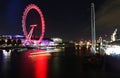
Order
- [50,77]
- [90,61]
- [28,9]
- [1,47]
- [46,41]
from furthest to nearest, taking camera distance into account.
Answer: [46,41] → [1,47] → [28,9] → [90,61] → [50,77]

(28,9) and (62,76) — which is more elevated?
(28,9)

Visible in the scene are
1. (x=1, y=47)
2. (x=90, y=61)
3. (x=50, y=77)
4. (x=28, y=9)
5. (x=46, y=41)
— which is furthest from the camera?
(x=46, y=41)

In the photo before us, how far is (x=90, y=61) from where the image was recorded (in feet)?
158

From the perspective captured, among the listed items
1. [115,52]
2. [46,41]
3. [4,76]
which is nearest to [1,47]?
[46,41]

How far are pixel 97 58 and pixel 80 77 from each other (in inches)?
528

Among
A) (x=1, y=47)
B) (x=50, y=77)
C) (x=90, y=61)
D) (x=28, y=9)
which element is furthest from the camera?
(x=1, y=47)

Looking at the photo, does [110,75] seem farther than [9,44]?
No

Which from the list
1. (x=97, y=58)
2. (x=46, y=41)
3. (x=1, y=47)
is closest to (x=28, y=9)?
(x=97, y=58)

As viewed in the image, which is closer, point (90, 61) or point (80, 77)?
point (80, 77)

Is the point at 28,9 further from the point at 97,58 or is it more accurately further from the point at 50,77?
the point at 50,77

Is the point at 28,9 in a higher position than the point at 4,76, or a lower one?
higher

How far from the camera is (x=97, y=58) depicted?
162 feet

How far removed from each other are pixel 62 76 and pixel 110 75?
18.4 feet

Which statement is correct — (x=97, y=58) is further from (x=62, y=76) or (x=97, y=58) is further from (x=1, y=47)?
(x=1, y=47)
